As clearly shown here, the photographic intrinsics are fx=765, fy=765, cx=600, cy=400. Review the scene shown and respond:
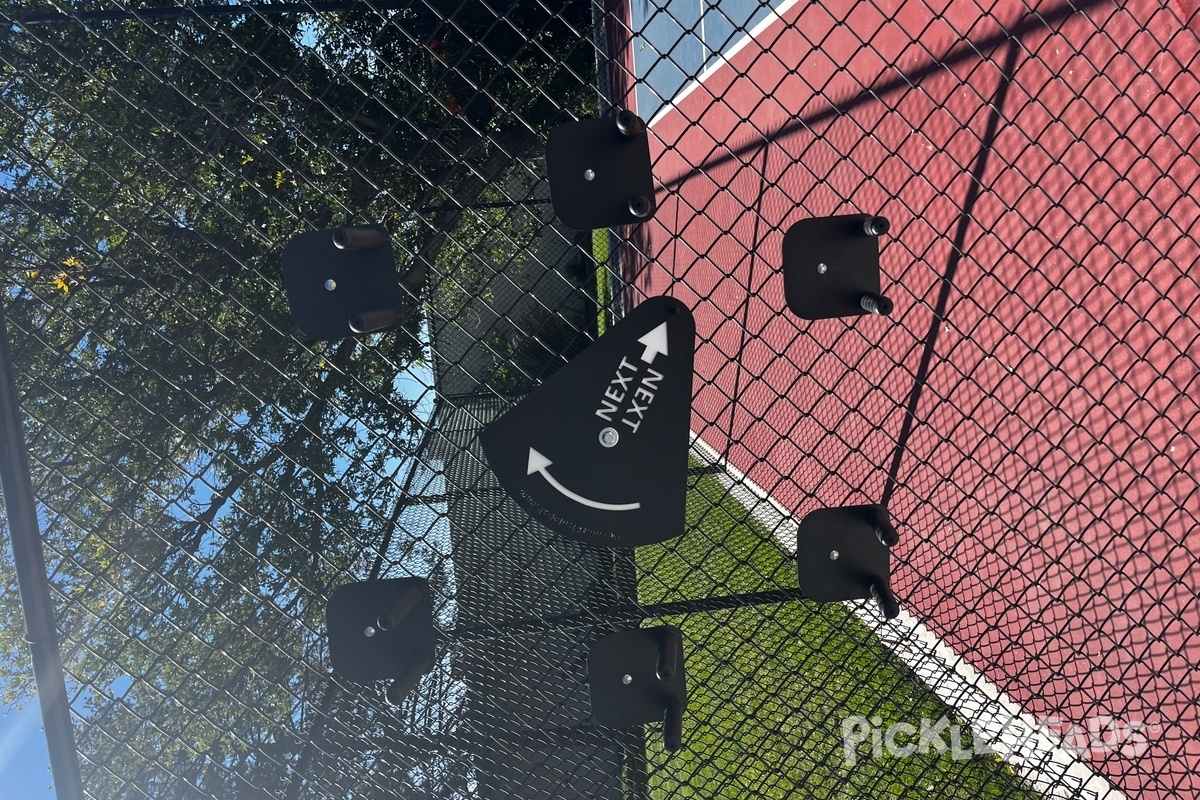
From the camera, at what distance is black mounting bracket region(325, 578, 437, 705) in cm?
113

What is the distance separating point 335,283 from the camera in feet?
3.44

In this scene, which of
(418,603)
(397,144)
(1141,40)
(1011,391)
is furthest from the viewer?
(397,144)

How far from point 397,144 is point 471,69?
3.11 ft

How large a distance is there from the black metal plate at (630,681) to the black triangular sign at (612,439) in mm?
158

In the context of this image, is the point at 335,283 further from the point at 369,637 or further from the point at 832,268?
the point at 832,268

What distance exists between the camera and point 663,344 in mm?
1121

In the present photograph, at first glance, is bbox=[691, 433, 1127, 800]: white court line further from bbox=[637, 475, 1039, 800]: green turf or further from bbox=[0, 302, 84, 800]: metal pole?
bbox=[0, 302, 84, 800]: metal pole

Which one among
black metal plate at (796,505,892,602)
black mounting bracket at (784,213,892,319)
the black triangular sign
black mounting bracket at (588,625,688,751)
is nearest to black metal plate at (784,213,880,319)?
black mounting bracket at (784,213,892,319)

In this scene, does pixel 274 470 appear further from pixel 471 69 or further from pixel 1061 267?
pixel 1061 267

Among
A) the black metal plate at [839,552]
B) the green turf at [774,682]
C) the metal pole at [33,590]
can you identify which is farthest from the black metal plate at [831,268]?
the metal pole at [33,590]

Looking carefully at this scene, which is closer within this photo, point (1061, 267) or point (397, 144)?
point (1061, 267)

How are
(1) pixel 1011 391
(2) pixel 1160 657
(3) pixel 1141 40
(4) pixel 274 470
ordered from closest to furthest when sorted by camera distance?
(3) pixel 1141 40, (2) pixel 1160 657, (1) pixel 1011 391, (4) pixel 274 470

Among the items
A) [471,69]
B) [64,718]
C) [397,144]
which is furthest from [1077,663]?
A: [471,69]

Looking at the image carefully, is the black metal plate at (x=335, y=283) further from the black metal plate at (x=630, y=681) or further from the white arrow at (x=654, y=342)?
the black metal plate at (x=630, y=681)
